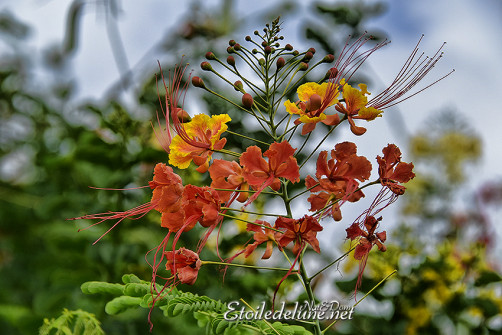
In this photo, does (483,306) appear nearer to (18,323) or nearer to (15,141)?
(18,323)

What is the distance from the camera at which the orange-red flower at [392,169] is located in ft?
3.76

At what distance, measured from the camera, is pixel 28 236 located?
10.5ft

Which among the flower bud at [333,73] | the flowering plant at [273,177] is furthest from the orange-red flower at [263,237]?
the flower bud at [333,73]

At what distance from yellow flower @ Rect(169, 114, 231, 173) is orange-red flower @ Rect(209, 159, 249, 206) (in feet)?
0.21

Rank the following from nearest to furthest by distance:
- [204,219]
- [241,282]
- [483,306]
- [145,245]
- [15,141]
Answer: [204,219], [241,282], [145,245], [483,306], [15,141]

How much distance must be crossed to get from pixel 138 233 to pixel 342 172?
1271 millimetres

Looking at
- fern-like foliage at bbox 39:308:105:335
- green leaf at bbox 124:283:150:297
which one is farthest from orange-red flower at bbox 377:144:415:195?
fern-like foliage at bbox 39:308:105:335

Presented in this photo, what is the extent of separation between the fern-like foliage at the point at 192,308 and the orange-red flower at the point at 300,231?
18cm

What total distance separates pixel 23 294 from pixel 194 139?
236 cm

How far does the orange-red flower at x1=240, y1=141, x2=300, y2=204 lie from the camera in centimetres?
108

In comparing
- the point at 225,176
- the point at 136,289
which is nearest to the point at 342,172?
the point at 225,176

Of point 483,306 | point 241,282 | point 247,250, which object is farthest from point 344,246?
point 247,250

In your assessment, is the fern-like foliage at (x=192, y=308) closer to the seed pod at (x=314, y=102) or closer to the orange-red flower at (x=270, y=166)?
the orange-red flower at (x=270, y=166)

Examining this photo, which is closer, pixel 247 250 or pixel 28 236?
pixel 247 250
